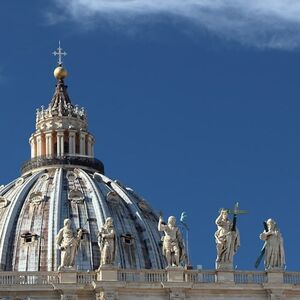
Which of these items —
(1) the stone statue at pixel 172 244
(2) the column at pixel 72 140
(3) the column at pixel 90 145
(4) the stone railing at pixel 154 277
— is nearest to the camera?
(4) the stone railing at pixel 154 277

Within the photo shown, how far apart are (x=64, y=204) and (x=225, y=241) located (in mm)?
59434

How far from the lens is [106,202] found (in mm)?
156500

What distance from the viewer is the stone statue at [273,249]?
3910 inches

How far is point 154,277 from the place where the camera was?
9838 centimetres

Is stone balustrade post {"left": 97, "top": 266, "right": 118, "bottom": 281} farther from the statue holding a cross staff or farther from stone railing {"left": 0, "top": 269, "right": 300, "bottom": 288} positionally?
the statue holding a cross staff

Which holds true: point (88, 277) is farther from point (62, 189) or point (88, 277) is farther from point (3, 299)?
point (62, 189)

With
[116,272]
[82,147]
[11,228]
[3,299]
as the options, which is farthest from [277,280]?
[82,147]

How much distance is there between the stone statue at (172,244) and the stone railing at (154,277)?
753 mm

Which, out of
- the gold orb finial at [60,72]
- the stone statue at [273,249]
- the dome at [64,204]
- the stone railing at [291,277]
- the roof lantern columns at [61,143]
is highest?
the gold orb finial at [60,72]

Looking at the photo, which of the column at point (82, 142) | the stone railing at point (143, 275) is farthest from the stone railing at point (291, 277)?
the column at point (82, 142)

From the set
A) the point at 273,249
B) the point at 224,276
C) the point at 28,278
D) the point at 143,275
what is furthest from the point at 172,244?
the point at 28,278

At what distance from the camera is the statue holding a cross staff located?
98.9 m

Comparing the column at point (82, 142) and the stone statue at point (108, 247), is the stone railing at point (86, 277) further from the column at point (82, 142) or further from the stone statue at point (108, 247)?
the column at point (82, 142)

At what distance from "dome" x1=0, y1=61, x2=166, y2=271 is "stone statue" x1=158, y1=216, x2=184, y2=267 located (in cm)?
4326
